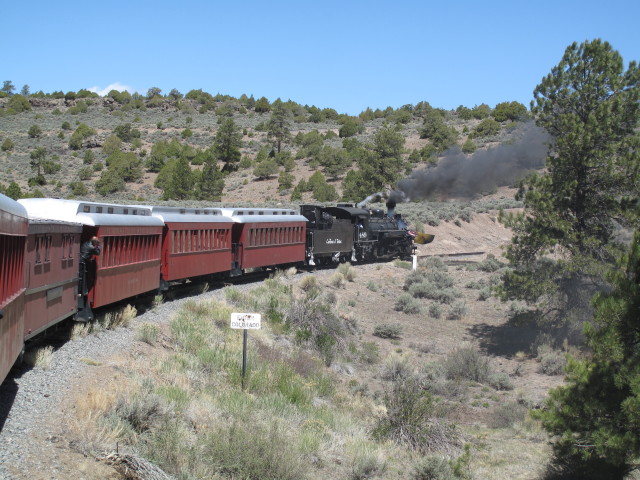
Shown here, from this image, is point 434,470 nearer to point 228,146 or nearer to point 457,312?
point 457,312

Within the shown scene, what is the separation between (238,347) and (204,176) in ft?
161

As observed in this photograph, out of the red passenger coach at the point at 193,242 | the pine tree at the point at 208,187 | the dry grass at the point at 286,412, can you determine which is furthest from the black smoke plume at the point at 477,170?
the pine tree at the point at 208,187

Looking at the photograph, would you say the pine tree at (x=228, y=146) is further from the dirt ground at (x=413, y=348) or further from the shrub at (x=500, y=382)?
the shrub at (x=500, y=382)

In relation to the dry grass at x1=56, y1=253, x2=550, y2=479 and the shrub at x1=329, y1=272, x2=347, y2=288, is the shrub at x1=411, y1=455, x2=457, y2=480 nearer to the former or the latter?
the dry grass at x1=56, y1=253, x2=550, y2=479

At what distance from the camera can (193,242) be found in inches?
826

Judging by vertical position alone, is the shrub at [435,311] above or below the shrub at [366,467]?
above

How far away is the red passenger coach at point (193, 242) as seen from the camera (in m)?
19.6

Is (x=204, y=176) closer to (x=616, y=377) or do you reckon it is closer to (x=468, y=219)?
(x=468, y=219)

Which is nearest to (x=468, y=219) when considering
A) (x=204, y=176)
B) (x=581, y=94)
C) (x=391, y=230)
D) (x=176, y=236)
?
(x=391, y=230)

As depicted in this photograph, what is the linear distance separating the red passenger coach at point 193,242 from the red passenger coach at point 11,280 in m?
9.92

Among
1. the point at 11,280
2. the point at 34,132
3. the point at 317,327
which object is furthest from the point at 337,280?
the point at 34,132

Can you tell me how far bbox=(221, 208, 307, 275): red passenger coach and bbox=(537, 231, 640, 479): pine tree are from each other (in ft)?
53.6

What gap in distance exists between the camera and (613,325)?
9.40 metres

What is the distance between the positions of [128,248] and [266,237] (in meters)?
10.5
